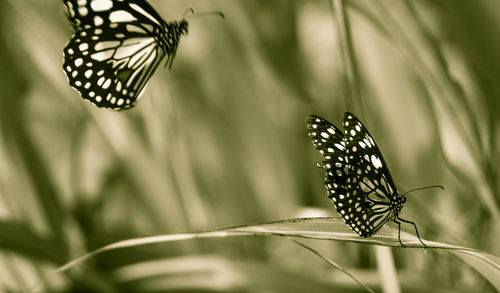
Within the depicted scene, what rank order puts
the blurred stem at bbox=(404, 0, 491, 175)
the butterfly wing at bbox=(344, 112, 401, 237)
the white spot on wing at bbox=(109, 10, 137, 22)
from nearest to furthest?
the butterfly wing at bbox=(344, 112, 401, 237) < the white spot on wing at bbox=(109, 10, 137, 22) < the blurred stem at bbox=(404, 0, 491, 175)

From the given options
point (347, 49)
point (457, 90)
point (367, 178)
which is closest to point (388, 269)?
point (367, 178)

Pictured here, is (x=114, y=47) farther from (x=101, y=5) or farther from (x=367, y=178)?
(x=367, y=178)

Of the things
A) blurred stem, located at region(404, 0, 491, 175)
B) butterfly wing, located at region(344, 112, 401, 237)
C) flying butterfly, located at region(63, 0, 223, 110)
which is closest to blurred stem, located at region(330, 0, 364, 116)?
butterfly wing, located at region(344, 112, 401, 237)

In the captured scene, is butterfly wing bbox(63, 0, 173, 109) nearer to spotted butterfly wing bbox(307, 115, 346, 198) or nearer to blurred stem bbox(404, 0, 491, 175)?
spotted butterfly wing bbox(307, 115, 346, 198)

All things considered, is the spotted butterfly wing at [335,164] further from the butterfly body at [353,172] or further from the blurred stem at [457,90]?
the blurred stem at [457,90]

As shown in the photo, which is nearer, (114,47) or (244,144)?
(114,47)

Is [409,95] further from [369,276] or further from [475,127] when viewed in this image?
[369,276]
